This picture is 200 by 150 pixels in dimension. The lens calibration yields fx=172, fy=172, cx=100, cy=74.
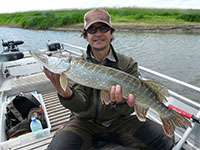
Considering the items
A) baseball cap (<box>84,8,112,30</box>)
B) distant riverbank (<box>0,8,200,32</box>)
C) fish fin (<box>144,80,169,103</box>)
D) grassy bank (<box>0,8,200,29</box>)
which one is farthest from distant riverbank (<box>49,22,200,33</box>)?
fish fin (<box>144,80,169,103</box>)

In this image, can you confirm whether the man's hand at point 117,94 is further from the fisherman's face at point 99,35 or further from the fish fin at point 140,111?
the fisherman's face at point 99,35

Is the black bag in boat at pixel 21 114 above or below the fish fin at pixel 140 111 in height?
below

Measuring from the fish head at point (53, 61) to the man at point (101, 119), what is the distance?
0.87 feet

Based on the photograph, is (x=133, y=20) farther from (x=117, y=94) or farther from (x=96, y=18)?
(x=117, y=94)

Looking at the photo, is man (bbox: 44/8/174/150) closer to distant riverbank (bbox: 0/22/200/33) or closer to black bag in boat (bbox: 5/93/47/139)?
Result: black bag in boat (bbox: 5/93/47/139)

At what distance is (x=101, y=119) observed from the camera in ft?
6.59

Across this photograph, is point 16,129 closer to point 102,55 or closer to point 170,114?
point 102,55

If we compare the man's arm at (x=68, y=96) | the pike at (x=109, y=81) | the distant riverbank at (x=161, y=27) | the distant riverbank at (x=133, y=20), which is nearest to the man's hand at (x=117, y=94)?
the pike at (x=109, y=81)

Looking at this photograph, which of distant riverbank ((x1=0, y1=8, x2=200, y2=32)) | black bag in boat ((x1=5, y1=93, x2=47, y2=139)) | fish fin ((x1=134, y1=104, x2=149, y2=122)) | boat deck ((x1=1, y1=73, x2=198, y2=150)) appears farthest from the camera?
distant riverbank ((x1=0, y1=8, x2=200, y2=32))

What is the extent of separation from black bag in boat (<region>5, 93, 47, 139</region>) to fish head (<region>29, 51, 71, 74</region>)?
55.9 inches

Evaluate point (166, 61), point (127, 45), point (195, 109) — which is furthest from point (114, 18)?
point (195, 109)

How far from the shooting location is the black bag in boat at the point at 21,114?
8.49 feet

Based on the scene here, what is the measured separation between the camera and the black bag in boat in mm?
2588

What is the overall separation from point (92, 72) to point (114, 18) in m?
26.2
